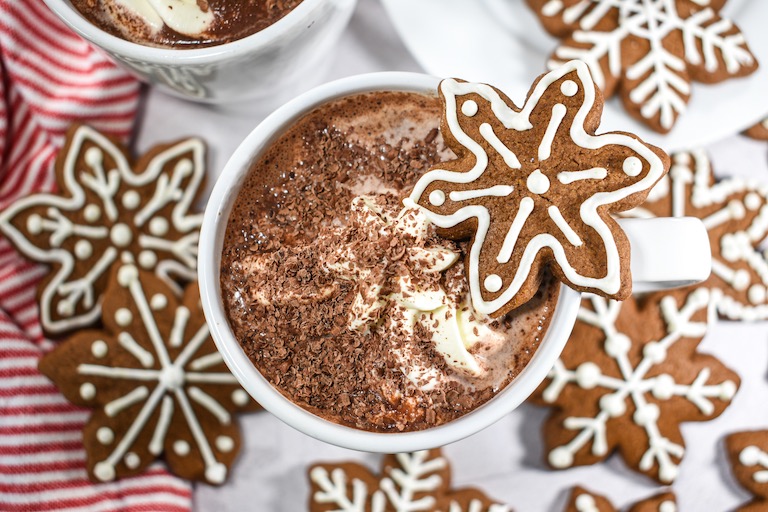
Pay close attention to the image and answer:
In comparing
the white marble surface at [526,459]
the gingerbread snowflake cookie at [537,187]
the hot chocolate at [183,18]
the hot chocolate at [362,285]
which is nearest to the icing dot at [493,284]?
the gingerbread snowflake cookie at [537,187]

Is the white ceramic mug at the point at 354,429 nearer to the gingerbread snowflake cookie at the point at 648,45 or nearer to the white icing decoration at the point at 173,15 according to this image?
the white icing decoration at the point at 173,15

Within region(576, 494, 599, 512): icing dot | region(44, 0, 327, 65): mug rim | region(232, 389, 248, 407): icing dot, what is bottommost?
region(576, 494, 599, 512): icing dot

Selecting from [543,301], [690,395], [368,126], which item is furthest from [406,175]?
[690,395]

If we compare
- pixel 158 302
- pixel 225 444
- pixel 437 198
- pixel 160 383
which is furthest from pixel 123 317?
pixel 437 198

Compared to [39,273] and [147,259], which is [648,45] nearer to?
[147,259]

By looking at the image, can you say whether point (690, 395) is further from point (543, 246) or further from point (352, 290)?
point (352, 290)

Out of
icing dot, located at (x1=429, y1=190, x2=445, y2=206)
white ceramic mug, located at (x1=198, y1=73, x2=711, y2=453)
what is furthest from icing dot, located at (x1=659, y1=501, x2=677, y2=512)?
icing dot, located at (x1=429, y1=190, x2=445, y2=206)

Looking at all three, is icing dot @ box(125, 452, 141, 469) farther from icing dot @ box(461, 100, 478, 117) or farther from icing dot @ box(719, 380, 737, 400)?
icing dot @ box(719, 380, 737, 400)
